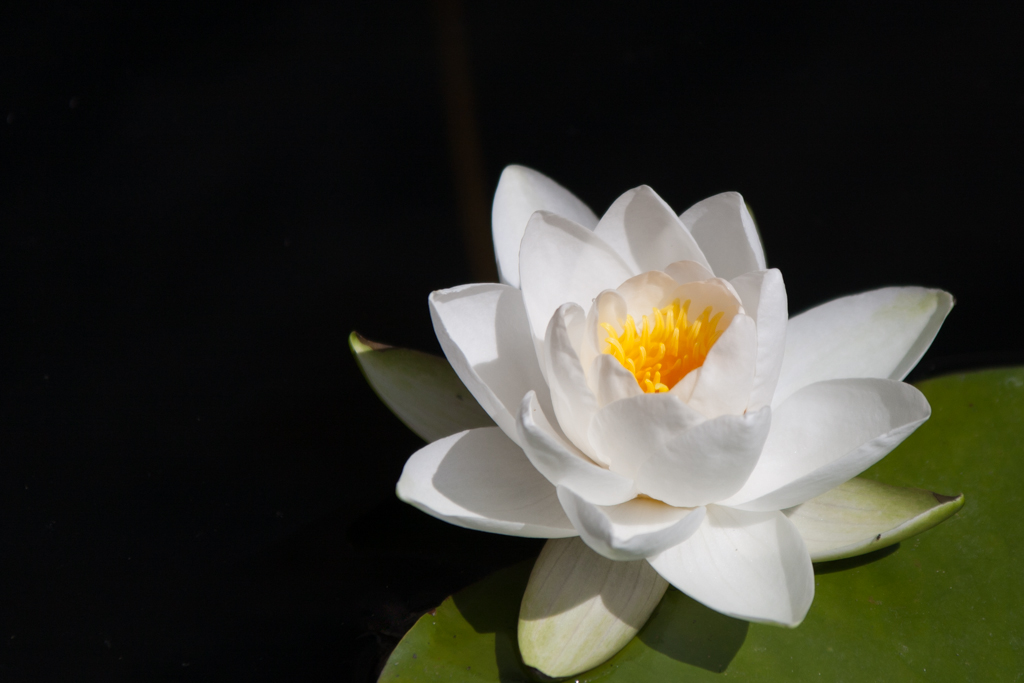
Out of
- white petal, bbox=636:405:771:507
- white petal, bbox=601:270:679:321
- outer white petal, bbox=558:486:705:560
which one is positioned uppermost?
white petal, bbox=601:270:679:321

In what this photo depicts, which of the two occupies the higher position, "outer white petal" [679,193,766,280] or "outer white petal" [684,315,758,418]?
"outer white petal" [679,193,766,280]

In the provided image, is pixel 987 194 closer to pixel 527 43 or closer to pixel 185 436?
pixel 527 43

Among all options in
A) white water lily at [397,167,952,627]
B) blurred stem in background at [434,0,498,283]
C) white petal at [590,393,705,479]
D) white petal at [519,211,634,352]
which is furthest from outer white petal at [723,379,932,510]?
blurred stem in background at [434,0,498,283]

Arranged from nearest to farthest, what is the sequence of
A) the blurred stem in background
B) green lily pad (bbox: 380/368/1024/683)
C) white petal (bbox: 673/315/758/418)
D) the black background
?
white petal (bbox: 673/315/758/418), green lily pad (bbox: 380/368/1024/683), the black background, the blurred stem in background

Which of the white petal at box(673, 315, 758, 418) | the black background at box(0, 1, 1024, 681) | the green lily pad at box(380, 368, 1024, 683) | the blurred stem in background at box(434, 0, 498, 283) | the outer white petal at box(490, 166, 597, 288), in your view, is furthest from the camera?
the blurred stem in background at box(434, 0, 498, 283)

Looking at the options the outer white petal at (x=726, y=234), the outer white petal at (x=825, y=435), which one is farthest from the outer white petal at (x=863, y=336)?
the outer white petal at (x=726, y=234)

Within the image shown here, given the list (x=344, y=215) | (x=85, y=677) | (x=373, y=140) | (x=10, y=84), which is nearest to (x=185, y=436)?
(x=85, y=677)

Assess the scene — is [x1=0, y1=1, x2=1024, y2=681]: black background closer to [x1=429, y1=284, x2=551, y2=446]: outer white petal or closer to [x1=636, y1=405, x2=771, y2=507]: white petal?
[x1=429, y1=284, x2=551, y2=446]: outer white petal
